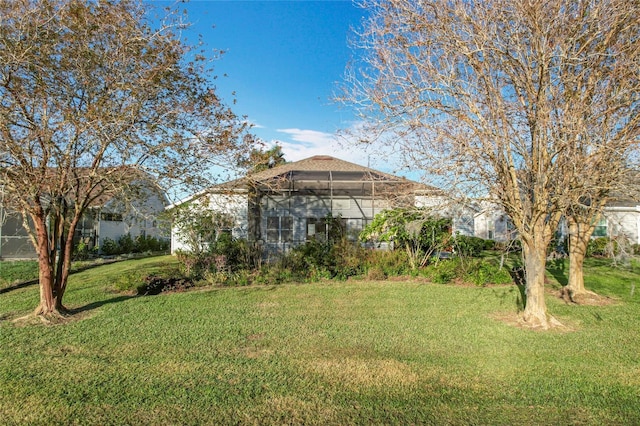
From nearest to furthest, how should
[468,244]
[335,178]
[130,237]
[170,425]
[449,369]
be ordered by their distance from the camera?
[170,425] < [449,369] < [468,244] < [335,178] < [130,237]

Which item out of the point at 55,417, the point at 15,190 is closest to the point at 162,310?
the point at 15,190

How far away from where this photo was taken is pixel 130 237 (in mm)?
22672

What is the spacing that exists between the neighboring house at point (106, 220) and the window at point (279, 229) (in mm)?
4334

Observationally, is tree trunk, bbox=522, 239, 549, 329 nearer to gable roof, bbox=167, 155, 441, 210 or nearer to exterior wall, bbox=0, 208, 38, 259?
gable roof, bbox=167, 155, 441, 210

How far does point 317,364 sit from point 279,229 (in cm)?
1284

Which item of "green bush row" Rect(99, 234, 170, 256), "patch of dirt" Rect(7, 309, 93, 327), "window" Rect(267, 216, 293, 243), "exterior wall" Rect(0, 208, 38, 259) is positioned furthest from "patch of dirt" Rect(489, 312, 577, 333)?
"green bush row" Rect(99, 234, 170, 256)

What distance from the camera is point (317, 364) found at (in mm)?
5215

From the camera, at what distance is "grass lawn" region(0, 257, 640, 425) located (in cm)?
385

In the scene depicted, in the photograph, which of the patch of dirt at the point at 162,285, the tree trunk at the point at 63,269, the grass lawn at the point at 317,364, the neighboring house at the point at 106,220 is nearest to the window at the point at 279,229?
the neighboring house at the point at 106,220

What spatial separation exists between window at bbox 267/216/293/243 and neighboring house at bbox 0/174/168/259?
4.33 meters

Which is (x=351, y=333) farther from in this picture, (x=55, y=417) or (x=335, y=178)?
(x=335, y=178)

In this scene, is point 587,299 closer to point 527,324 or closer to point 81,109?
point 527,324

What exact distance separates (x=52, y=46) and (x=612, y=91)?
9.23 m

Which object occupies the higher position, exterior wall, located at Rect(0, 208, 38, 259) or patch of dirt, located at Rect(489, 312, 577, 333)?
exterior wall, located at Rect(0, 208, 38, 259)
